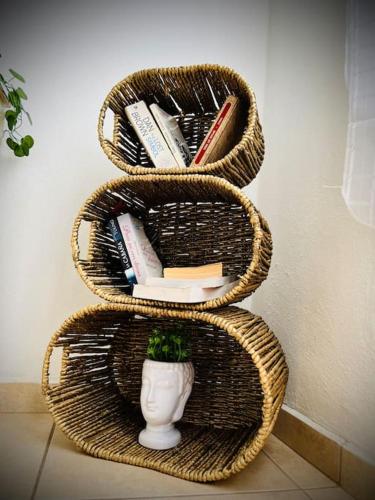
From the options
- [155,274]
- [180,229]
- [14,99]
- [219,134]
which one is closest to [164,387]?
[155,274]

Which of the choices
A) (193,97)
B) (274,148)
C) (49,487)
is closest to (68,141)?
(193,97)

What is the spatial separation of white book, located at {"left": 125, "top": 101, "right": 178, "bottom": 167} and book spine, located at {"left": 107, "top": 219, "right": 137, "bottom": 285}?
175 mm

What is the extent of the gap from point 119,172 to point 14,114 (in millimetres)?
330

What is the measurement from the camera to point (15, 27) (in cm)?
126

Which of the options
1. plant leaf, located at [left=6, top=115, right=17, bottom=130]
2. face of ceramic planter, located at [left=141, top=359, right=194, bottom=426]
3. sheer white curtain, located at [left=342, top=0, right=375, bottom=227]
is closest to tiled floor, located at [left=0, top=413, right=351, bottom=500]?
face of ceramic planter, located at [left=141, top=359, right=194, bottom=426]

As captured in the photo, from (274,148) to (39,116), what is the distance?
0.68 metres

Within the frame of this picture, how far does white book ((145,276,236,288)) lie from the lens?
2.91 ft

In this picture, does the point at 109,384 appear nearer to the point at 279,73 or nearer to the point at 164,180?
the point at 164,180

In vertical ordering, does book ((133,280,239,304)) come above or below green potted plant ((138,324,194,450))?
above

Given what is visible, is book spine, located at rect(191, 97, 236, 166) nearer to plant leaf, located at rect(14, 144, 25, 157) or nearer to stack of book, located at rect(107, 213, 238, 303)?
stack of book, located at rect(107, 213, 238, 303)

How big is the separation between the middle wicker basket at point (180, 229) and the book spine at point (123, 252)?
0.03 metres

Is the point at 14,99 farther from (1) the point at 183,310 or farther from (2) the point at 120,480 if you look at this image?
(2) the point at 120,480

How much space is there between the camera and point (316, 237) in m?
1.02

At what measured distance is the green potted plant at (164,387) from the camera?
35.7 inches
